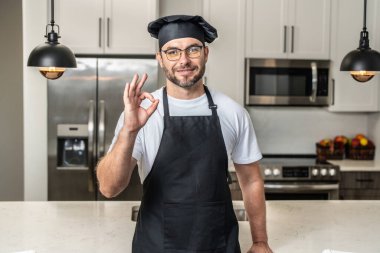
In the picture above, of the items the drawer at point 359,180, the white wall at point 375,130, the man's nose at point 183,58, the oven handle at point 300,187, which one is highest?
the man's nose at point 183,58

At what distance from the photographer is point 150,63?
158 inches

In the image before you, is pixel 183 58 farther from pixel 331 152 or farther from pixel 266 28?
pixel 331 152

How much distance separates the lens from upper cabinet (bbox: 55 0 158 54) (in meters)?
4.00

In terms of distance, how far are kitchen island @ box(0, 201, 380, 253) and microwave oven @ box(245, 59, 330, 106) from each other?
1.66 meters

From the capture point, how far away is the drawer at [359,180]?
4023mm

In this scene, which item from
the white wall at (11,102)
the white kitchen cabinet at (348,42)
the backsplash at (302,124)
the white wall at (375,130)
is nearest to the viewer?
the white kitchen cabinet at (348,42)

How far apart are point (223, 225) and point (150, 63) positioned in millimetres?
2413

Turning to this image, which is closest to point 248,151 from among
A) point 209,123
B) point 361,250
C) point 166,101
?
point 209,123

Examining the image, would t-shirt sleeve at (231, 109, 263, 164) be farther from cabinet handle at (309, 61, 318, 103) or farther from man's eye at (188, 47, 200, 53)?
cabinet handle at (309, 61, 318, 103)

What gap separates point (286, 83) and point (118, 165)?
9.43 ft

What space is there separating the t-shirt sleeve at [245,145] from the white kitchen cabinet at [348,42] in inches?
101

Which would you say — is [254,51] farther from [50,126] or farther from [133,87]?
[133,87]

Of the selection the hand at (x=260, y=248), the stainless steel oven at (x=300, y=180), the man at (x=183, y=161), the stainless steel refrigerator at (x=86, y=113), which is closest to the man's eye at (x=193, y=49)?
the man at (x=183, y=161)

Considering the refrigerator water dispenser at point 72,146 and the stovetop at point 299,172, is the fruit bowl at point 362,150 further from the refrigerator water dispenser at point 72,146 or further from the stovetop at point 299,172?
the refrigerator water dispenser at point 72,146
